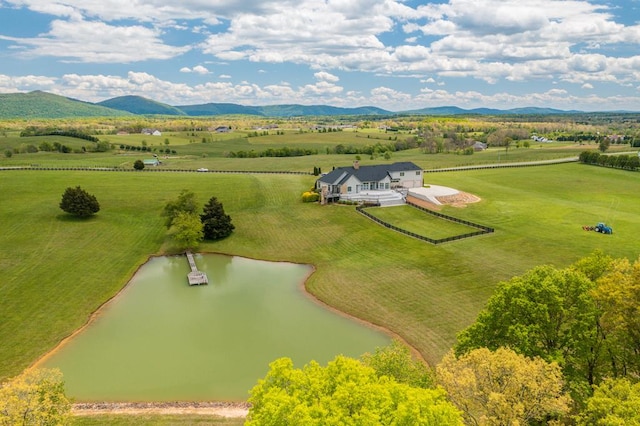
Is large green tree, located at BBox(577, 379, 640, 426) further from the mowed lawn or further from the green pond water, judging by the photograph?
the green pond water

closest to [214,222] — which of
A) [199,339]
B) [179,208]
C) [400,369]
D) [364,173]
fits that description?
[179,208]

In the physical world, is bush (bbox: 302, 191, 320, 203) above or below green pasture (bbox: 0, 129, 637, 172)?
below

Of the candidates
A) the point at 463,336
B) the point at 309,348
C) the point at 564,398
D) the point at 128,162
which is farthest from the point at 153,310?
the point at 128,162

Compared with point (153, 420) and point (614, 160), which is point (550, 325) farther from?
point (614, 160)

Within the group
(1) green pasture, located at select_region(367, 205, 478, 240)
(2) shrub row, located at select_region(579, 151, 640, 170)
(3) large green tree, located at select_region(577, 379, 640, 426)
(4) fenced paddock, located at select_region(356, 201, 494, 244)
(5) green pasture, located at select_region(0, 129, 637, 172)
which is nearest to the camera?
(3) large green tree, located at select_region(577, 379, 640, 426)

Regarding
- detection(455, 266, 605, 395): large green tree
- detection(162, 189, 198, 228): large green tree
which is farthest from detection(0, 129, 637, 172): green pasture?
detection(455, 266, 605, 395): large green tree
